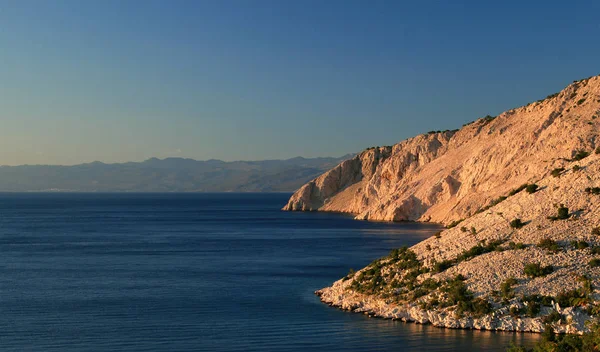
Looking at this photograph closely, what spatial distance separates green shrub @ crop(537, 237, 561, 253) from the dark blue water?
22.6ft

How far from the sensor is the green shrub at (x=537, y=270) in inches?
1308

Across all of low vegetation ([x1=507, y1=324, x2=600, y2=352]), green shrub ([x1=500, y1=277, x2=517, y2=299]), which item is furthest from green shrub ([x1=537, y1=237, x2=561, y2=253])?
low vegetation ([x1=507, y1=324, x2=600, y2=352])

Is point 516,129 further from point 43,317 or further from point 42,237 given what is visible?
point 43,317

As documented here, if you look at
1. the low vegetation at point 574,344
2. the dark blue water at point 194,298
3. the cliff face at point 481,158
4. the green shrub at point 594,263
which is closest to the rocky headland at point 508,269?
the green shrub at point 594,263

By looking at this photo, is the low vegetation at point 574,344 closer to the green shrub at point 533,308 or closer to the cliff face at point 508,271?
the cliff face at point 508,271

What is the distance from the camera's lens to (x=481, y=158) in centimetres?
9881

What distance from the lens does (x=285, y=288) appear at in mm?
44219

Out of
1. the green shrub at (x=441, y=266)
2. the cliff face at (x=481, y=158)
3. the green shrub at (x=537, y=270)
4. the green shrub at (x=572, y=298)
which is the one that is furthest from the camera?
the cliff face at (x=481, y=158)

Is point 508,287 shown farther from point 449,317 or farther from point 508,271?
point 449,317

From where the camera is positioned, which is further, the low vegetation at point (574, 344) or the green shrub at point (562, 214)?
the green shrub at point (562, 214)

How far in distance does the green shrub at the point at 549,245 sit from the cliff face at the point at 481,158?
40.7 m

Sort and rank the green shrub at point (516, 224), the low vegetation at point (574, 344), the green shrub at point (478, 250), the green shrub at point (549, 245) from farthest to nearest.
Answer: the green shrub at point (516, 224)
the green shrub at point (478, 250)
the green shrub at point (549, 245)
the low vegetation at point (574, 344)

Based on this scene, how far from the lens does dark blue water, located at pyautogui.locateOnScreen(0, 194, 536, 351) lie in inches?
1190

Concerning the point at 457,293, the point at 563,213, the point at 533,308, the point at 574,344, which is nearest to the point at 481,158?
the point at 563,213
